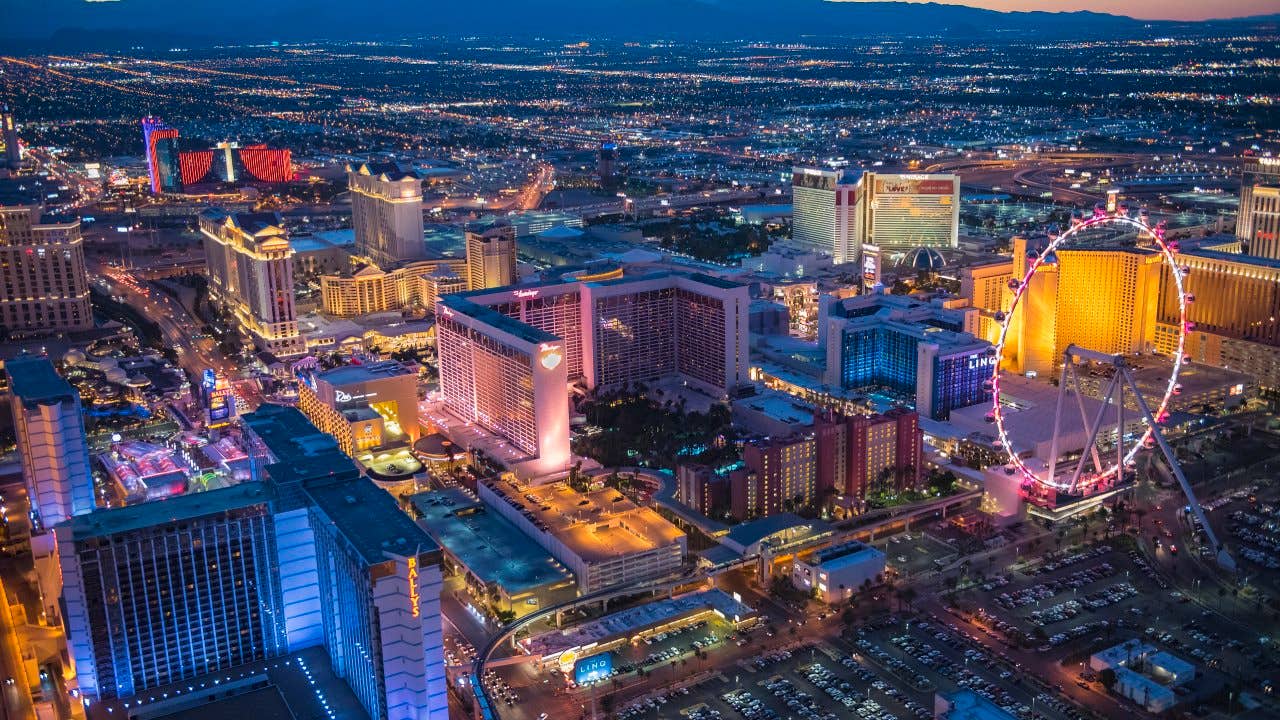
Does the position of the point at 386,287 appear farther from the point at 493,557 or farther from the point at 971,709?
the point at 971,709

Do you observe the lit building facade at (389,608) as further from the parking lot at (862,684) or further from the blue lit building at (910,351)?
the blue lit building at (910,351)

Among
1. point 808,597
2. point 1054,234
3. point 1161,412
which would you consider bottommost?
point 808,597

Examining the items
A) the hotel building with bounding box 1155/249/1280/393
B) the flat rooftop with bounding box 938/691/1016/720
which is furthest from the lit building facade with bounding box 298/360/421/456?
the hotel building with bounding box 1155/249/1280/393

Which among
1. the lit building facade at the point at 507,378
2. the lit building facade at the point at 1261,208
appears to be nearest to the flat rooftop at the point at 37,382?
the lit building facade at the point at 507,378

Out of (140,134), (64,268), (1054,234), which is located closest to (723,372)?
(1054,234)

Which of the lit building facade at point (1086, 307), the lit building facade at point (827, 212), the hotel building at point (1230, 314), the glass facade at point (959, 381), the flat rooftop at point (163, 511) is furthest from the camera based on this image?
the lit building facade at point (827, 212)

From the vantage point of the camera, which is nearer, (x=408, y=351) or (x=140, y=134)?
(x=408, y=351)

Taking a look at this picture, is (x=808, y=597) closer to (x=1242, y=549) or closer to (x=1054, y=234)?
(x=1242, y=549)
